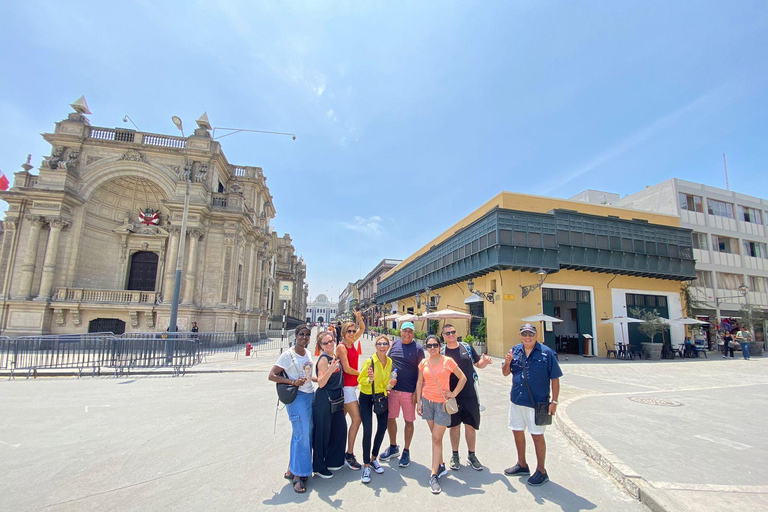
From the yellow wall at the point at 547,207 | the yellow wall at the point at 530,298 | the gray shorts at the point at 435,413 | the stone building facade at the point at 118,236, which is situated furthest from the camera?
the stone building facade at the point at 118,236

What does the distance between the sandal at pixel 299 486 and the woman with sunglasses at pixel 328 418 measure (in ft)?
1.04

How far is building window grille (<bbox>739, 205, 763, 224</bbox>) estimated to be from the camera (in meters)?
30.7

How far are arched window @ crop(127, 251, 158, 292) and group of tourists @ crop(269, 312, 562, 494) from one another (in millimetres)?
29103

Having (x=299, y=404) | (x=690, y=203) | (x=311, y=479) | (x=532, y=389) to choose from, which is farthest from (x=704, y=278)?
(x=299, y=404)

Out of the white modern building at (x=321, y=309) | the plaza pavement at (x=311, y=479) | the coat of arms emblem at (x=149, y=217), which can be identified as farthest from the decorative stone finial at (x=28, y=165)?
the white modern building at (x=321, y=309)

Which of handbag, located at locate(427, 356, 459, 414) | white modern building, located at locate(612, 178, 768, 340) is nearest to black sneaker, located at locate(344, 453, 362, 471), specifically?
A: handbag, located at locate(427, 356, 459, 414)

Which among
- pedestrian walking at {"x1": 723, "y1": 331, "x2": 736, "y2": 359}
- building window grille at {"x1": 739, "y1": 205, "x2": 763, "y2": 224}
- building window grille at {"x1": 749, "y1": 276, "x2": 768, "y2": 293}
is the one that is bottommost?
pedestrian walking at {"x1": 723, "y1": 331, "x2": 736, "y2": 359}

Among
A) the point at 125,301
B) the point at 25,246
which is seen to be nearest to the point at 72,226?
the point at 25,246

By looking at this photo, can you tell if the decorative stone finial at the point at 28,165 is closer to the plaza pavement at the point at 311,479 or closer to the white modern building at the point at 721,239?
the plaza pavement at the point at 311,479

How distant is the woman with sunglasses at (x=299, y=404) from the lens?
3.84 metres

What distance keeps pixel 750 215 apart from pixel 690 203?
8032 mm

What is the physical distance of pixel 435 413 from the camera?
416cm

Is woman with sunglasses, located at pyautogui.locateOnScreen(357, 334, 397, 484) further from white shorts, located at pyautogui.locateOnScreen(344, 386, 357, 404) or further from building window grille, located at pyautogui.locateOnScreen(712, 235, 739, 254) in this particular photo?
building window grille, located at pyautogui.locateOnScreen(712, 235, 739, 254)

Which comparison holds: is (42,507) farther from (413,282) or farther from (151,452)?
(413,282)
